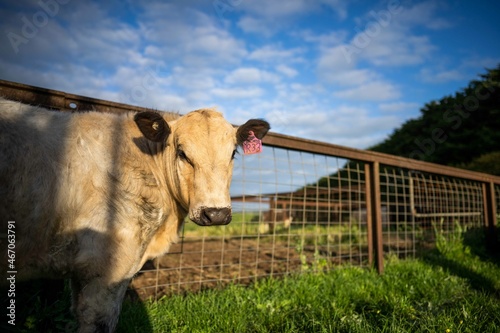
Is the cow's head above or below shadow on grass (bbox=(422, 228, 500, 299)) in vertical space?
above

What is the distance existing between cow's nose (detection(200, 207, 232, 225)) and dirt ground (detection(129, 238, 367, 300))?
1013 millimetres

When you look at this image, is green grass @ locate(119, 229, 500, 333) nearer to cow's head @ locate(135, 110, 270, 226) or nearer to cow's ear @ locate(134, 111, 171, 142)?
cow's head @ locate(135, 110, 270, 226)

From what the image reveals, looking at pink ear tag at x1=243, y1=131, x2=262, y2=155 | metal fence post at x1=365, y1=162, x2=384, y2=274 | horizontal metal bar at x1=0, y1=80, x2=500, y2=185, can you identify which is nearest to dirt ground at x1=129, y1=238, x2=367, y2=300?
metal fence post at x1=365, y1=162, x2=384, y2=274

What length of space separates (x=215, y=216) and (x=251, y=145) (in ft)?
3.75

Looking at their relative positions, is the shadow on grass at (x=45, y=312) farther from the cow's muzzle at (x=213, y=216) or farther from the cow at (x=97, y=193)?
the cow's muzzle at (x=213, y=216)

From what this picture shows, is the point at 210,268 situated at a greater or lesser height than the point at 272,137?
lesser

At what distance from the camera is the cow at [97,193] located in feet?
6.28

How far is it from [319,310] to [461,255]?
4.61m

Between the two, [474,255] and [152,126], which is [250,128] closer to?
[152,126]

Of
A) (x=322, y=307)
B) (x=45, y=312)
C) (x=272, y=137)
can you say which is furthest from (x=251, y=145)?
(x=45, y=312)

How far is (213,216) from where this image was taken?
2.30 meters

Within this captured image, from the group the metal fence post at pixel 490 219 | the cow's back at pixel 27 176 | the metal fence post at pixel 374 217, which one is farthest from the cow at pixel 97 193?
the metal fence post at pixel 490 219

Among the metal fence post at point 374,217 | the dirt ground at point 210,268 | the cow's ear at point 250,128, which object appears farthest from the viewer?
the metal fence post at point 374,217

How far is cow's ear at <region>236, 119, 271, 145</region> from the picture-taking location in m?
3.03
